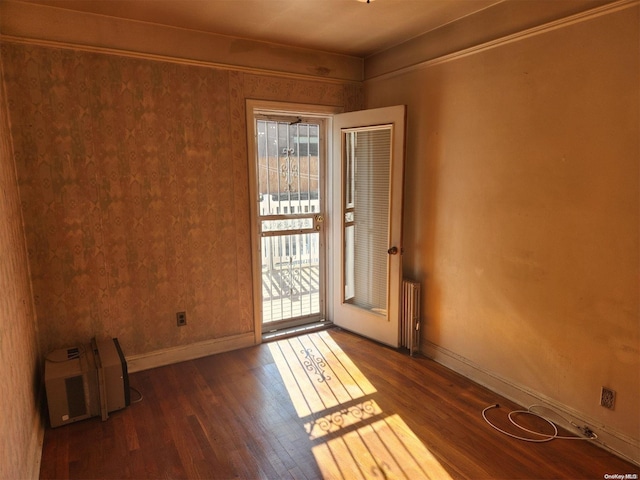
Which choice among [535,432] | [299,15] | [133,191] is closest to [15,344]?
[133,191]

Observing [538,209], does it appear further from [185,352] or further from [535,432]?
[185,352]

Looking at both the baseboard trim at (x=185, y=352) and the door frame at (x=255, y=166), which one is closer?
the baseboard trim at (x=185, y=352)

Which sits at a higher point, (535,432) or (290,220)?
(290,220)

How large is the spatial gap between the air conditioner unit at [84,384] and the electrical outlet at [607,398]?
9.66 ft

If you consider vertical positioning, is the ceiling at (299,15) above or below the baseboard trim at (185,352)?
above

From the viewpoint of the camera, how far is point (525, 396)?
107 inches

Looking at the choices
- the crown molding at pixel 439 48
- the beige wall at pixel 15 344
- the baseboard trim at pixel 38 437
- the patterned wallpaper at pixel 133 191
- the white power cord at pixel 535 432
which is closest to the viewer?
the beige wall at pixel 15 344

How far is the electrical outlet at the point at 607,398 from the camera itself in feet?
7.41

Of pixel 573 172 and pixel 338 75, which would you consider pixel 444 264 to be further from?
pixel 338 75

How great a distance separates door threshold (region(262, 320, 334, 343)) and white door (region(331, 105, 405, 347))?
0.15 meters

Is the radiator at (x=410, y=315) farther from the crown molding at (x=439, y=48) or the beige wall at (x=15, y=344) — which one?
the beige wall at (x=15, y=344)

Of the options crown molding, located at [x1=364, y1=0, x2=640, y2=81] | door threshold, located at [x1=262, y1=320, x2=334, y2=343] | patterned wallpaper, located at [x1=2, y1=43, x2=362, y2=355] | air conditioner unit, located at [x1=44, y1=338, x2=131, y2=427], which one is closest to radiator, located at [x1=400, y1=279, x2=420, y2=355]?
door threshold, located at [x1=262, y1=320, x2=334, y2=343]

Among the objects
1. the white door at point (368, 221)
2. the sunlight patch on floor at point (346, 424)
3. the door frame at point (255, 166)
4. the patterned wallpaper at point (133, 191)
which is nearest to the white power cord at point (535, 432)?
the sunlight patch on floor at point (346, 424)

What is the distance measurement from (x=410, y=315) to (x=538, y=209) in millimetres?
1391
